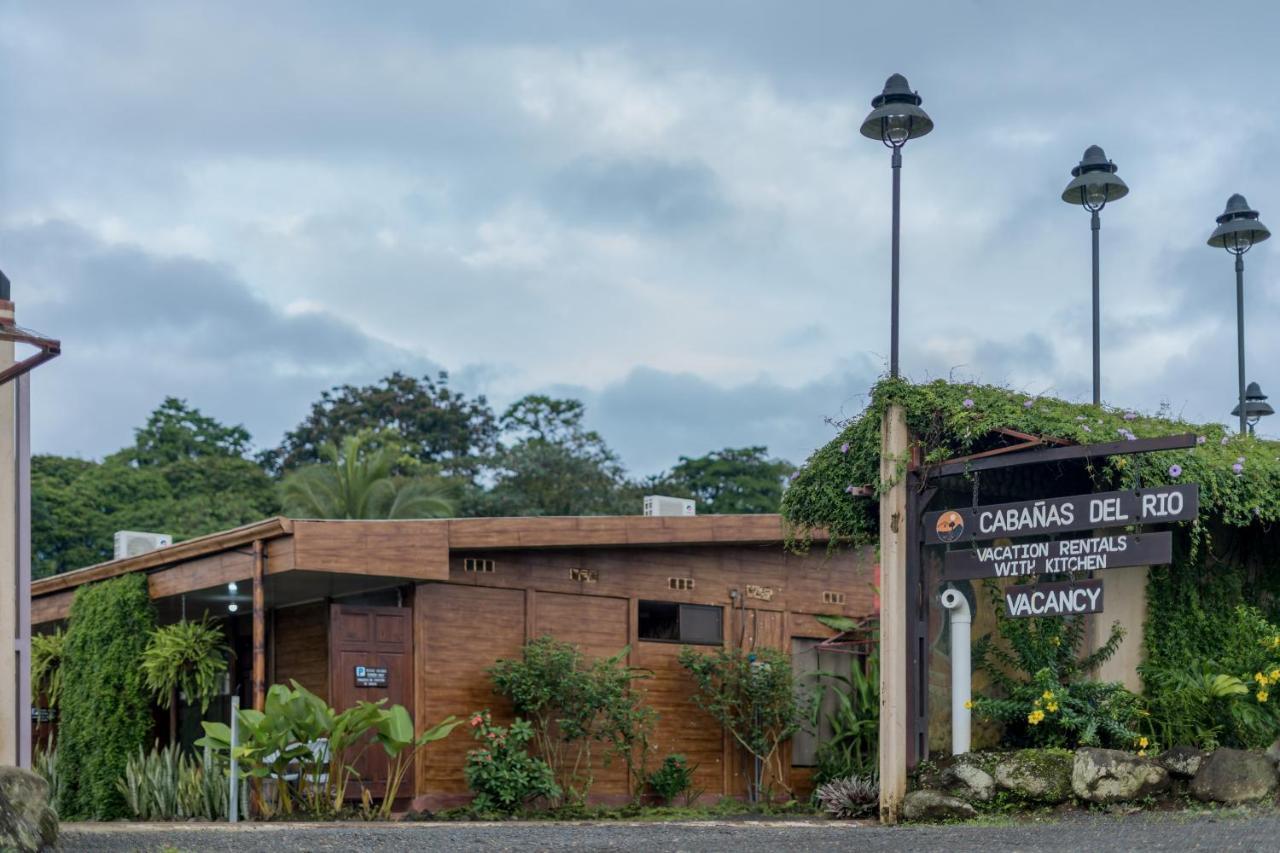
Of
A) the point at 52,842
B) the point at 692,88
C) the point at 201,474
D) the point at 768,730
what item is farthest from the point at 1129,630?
the point at 201,474

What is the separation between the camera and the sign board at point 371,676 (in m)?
14.8

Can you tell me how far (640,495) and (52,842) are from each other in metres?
30.4

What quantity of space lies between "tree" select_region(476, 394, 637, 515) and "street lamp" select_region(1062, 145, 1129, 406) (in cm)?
2352

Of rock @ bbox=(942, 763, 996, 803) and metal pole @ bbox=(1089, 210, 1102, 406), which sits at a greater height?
metal pole @ bbox=(1089, 210, 1102, 406)

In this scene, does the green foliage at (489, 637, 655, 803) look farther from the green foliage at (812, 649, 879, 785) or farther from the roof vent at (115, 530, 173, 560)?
the roof vent at (115, 530, 173, 560)

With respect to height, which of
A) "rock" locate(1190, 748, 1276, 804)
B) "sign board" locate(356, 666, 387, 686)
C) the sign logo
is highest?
Result: the sign logo

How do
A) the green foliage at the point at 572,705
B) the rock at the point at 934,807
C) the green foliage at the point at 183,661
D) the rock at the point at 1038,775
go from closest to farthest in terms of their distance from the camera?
the rock at the point at 1038,775 → the rock at the point at 934,807 → the green foliage at the point at 183,661 → the green foliage at the point at 572,705

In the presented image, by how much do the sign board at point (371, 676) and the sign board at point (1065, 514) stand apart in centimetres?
555

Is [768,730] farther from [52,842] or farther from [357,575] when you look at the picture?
[52,842]

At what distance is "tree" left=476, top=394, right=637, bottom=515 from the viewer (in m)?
37.6

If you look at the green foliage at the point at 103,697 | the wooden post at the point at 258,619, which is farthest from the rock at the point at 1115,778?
the green foliage at the point at 103,697

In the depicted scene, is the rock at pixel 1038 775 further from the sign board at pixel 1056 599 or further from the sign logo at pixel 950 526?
the sign logo at pixel 950 526

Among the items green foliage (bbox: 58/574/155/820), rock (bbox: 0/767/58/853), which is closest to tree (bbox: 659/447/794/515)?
green foliage (bbox: 58/574/155/820)

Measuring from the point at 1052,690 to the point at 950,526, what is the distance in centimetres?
159
